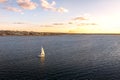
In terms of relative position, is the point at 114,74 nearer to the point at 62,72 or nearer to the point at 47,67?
the point at 62,72

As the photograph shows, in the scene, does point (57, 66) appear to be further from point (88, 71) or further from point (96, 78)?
point (96, 78)

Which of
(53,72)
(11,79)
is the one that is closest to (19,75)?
(11,79)

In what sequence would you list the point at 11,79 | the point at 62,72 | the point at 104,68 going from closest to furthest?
the point at 11,79, the point at 62,72, the point at 104,68

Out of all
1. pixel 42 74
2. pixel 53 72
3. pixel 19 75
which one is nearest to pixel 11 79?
pixel 19 75

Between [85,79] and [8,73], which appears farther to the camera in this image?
A: [8,73]

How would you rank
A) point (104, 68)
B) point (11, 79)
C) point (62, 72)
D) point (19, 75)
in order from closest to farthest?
point (11, 79) → point (19, 75) → point (62, 72) → point (104, 68)

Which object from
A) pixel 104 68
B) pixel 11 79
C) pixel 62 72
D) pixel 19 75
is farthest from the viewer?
pixel 104 68

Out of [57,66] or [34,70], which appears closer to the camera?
[34,70]

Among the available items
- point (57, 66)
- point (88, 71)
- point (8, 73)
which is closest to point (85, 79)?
point (88, 71)
